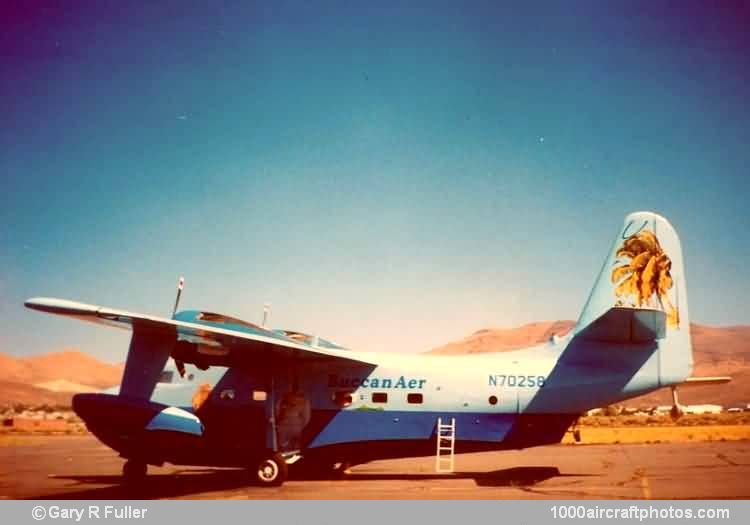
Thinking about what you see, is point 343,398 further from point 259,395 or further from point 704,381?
point 704,381

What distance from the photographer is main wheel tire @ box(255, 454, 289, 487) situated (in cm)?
1048

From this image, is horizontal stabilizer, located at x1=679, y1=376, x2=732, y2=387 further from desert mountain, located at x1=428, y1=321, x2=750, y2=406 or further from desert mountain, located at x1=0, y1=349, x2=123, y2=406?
desert mountain, located at x1=0, y1=349, x2=123, y2=406

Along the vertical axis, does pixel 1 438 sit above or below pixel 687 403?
below

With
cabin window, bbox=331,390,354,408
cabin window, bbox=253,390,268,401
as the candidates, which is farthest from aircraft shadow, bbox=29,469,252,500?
cabin window, bbox=331,390,354,408

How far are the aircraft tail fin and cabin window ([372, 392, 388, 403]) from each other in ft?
12.6

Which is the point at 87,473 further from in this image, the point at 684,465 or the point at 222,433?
the point at 684,465

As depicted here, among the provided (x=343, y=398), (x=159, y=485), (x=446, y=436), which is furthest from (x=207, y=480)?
(x=446, y=436)

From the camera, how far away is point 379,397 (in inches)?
440

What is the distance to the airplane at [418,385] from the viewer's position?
10.5 metres

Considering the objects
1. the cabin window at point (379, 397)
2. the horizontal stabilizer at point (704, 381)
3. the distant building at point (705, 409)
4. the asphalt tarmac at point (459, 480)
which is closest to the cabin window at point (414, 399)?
the cabin window at point (379, 397)

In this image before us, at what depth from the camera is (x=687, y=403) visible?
43.7 m
